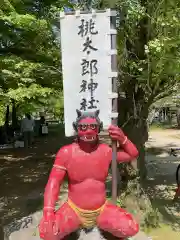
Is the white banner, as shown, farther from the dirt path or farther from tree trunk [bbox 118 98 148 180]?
the dirt path

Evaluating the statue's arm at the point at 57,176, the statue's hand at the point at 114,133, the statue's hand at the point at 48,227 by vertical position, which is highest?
the statue's hand at the point at 114,133

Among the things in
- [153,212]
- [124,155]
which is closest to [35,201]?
[153,212]

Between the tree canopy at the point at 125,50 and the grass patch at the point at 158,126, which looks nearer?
the tree canopy at the point at 125,50

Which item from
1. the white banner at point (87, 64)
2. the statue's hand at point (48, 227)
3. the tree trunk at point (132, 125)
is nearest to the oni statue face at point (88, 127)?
the white banner at point (87, 64)

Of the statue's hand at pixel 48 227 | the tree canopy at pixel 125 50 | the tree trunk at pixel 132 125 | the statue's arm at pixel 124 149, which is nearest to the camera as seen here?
the statue's hand at pixel 48 227

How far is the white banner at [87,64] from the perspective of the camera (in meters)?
4.26

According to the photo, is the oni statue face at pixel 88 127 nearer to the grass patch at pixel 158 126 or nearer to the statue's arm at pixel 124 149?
the statue's arm at pixel 124 149

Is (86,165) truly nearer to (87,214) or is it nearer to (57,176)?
(57,176)

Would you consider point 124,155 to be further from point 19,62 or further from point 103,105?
point 19,62

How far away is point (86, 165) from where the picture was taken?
4.13 meters

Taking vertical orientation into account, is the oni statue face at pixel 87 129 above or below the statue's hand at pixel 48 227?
above

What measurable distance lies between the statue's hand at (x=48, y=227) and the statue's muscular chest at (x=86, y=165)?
0.50 metres

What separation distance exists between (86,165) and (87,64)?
45.8 inches

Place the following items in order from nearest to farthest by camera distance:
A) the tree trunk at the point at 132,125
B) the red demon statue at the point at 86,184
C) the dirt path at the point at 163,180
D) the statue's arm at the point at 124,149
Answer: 1. the red demon statue at the point at 86,184
2. the statue's arm at the point at 124,149
3. the tree trunk at the point at 132,125
4. the dirt path at the point at 163,180
